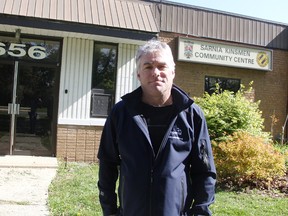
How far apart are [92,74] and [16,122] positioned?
237cm

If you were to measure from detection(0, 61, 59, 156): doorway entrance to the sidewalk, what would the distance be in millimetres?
584

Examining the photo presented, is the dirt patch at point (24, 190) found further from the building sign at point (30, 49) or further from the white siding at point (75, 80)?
the building sign at point (30, 49)

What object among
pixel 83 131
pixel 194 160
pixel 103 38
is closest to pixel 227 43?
pixel 103 38

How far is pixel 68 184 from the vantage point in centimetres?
678

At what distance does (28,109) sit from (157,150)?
308 inches

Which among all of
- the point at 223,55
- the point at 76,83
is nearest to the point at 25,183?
the point at 76,83

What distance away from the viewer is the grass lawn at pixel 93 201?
5.23m

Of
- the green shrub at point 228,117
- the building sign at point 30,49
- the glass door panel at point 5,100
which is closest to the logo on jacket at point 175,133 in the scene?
the green shrub at point 228,117

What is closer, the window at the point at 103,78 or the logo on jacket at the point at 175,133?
the logo on jacket at the point at 175,133

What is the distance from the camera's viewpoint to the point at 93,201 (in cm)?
559

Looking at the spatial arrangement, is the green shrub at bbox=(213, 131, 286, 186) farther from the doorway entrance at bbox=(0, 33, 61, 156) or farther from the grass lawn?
the doorway entrance at bbox=(0, 33, 61, 156)

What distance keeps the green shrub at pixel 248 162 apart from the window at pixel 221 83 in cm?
499

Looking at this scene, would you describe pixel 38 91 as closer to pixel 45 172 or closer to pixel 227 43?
pixel 45 172

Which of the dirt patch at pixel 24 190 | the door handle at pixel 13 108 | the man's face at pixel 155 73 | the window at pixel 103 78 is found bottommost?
the dirt patch at pixel 24 190
